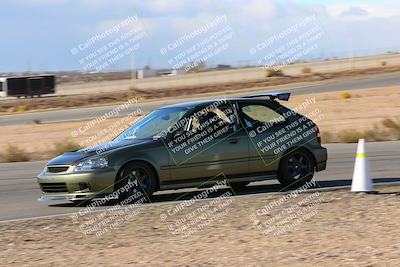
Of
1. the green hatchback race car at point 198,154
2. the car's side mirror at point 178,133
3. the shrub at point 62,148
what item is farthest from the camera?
the shrub at point 62,148

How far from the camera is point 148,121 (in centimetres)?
1270

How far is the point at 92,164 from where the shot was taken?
1162 cm

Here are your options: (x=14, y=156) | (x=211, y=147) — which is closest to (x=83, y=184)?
(x=211, y=147)

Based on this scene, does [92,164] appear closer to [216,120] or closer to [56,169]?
[56,169]

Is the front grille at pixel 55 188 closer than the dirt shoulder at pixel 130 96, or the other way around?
the front grille at pixel 55 188

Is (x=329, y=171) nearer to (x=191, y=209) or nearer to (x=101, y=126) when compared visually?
(x=191, y=209)

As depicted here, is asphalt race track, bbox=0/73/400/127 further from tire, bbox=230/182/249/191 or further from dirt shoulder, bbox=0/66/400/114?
tire, bbox=230/182/249/191

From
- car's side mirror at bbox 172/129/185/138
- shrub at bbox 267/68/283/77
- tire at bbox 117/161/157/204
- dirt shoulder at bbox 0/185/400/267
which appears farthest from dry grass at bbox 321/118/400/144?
shrub at bbox 267/68/283/77

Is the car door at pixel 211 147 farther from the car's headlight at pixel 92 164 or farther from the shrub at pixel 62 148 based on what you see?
the shrub at pixel 62 148

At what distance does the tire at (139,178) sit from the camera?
1169cm

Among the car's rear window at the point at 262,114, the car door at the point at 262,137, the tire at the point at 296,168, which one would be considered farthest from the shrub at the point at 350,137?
the car door at the point at 262,137

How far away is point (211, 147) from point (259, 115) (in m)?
1.32

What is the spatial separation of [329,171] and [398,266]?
8745 mm

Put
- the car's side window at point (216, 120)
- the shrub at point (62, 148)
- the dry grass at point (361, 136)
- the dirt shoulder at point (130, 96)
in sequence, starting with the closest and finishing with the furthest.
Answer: the car's side window at point (216, 120) < the shrub at point (62, 148) < the dry grass at point (361, 136) < the dirt shoulder at point (130, 96)
